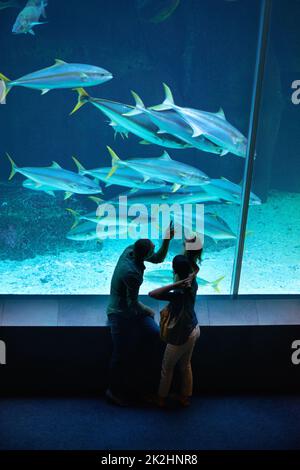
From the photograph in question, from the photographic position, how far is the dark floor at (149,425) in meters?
2.77

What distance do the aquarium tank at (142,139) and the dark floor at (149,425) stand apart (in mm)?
720

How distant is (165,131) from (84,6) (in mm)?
824

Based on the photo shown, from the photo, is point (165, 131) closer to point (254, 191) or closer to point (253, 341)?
point (254, 191)

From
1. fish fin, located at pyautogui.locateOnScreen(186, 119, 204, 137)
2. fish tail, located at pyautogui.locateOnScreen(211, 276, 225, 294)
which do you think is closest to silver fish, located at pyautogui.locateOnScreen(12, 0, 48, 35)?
fish fin, located at pyautogui.locateOnScreen(186, 119, 204, 137)

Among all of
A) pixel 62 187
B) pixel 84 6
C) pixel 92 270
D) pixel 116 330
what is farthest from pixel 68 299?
pixel 84 6

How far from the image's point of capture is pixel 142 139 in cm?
295

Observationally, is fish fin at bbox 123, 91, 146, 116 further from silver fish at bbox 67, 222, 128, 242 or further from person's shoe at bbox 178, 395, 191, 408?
person's shoe at bbox 178, 395, 191, 408

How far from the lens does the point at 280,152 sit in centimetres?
325

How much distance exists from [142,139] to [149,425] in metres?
1.67

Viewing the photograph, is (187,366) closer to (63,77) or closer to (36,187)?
(36,187)

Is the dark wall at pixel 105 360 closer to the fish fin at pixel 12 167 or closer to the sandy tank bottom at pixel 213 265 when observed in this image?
the sandy tank bottom at pixel 213 265

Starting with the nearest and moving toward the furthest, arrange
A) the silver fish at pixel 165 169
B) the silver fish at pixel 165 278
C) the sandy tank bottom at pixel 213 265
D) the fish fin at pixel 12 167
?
the silver fish at pixel 165 169 < the fish fin at pixel 12 167 < the silver fish at pixel 165 278 < the sandy tank bottom at pixel 213 265

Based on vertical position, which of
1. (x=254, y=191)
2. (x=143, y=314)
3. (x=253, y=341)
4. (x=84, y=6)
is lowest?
(x=253, y=341)

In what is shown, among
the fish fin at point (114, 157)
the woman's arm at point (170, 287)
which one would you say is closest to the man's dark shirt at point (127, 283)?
the woman's arm at point (170, 287)
